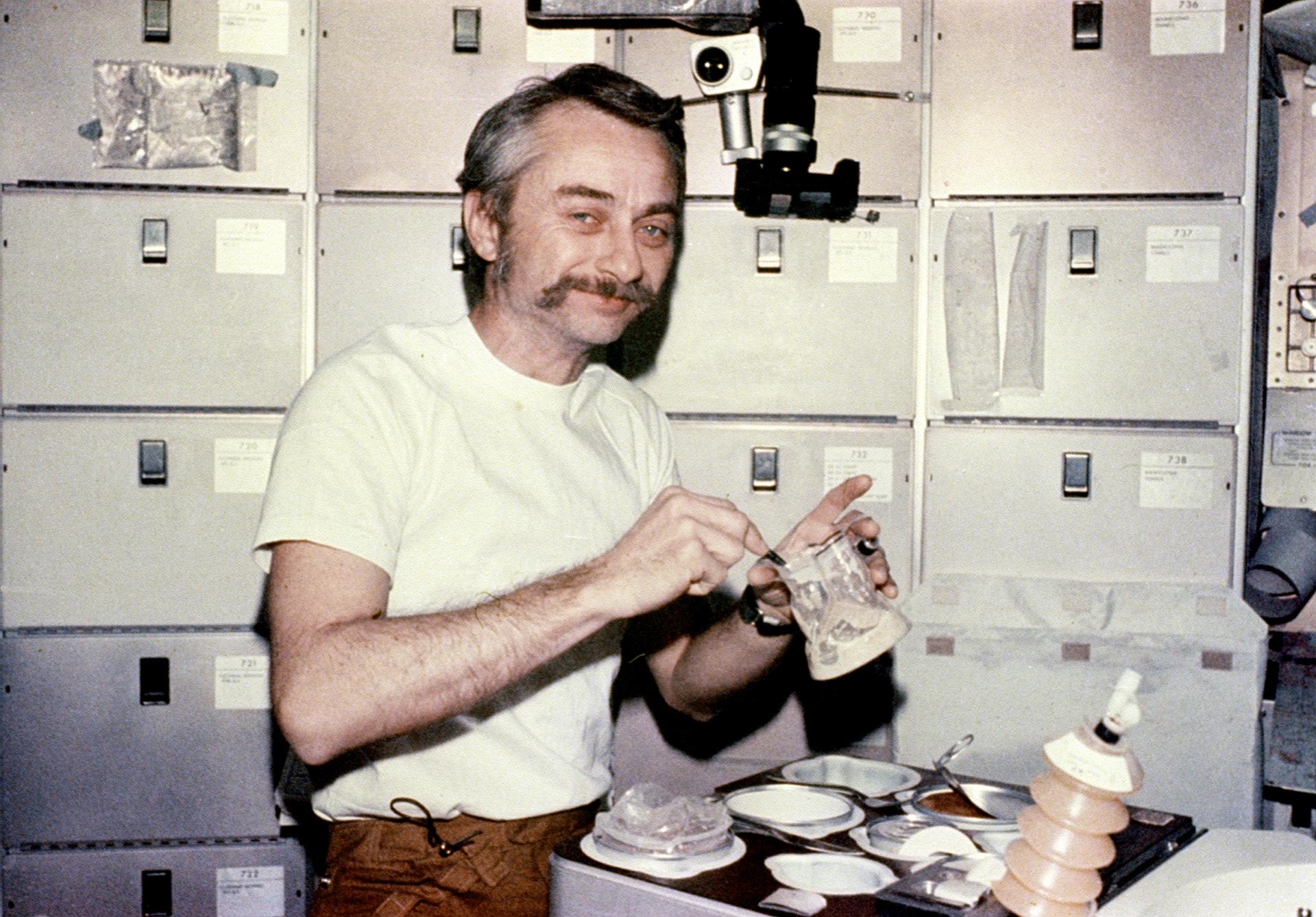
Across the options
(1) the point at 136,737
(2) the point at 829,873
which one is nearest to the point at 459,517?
(2) the point at 829,873

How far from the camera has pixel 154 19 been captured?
2148mm

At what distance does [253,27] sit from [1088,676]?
2.02 m

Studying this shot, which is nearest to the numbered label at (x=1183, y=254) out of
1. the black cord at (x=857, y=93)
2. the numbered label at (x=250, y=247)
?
the black cord at (x=857, y=93)

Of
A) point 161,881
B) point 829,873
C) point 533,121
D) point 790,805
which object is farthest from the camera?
point 161,881

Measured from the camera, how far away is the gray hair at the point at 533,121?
1577 millimetres

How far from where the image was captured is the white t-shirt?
50.7 inches

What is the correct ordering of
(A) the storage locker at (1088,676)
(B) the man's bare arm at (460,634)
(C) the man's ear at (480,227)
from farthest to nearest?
1. (A) the storage locker at (1088,676)
2. (C) the man's ear at (480,227)
3. (B) the man's bare arm at (460,634)

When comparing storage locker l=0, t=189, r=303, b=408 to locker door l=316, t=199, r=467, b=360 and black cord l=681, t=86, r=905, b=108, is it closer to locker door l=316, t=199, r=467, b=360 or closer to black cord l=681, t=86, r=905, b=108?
locker door l=316, t=199, r=467, b=360

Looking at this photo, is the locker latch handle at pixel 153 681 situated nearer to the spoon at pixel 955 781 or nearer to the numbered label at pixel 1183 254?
the spoon at pixel 955 781

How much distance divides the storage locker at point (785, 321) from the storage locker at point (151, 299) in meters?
0.70

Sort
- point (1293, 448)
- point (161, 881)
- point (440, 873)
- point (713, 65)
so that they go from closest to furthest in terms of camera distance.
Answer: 1. point (440, 873)
2. point (713, 65)
3. point (161, 881)
4. point (1293, 448)

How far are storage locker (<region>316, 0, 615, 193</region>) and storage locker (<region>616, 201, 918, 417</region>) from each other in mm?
453

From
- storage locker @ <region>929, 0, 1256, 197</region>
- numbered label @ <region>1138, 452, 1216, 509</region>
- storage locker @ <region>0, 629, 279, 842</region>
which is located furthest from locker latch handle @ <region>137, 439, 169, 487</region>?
numbered label @ <region>1138, 452, 1216, 509</region>

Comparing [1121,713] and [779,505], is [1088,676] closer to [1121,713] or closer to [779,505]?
[779,505]
